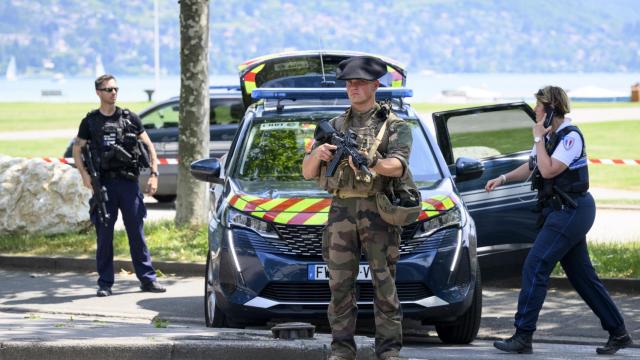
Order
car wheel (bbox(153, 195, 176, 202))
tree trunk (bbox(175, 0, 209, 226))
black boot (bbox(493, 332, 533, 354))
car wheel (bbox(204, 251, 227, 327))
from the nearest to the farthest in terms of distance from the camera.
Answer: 1. black boot (bbox(493, 332, 533, 354))
2. car wheel (bbox(204, 251, 227, 327))
3. tree trunk (bbox(175, 0, 209, 226))
4. car wheel (bbox(153, 195, 176, 202))

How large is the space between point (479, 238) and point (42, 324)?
Answer: 3640 millimetres

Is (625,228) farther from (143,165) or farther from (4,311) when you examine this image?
(4,311)

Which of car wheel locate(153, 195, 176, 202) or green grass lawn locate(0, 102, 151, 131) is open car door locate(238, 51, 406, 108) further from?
green grass lawn locate(0, 102, 151, 131)

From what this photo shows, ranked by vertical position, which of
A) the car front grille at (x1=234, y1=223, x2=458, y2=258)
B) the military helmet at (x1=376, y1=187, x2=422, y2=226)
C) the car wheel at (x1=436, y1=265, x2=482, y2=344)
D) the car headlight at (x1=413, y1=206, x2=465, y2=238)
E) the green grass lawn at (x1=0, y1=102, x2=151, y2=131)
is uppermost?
the military helmet at (x1=376, y1=187, x2=422, y2=226)

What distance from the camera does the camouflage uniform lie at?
6.74 m

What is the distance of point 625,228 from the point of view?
584 inches

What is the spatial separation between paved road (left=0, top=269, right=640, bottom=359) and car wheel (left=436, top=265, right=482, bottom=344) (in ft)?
0.32

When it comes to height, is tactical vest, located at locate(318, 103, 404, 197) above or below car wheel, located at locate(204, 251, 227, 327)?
above

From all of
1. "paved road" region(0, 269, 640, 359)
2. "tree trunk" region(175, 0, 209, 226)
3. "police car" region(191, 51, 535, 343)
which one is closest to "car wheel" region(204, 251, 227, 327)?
"police car" region(191, 51, 535, 343)

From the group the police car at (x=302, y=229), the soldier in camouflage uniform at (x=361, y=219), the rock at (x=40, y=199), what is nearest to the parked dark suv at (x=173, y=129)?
the rock at (x=40, y=199)

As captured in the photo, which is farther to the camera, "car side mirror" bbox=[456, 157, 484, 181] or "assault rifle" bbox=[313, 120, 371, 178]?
"car side mirror" bbox=[456, 157, 484, 181]

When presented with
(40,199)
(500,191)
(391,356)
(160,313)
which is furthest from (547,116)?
(40,199)

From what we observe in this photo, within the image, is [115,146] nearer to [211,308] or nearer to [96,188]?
[96,188]

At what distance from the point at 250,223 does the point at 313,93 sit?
69.6 inches
